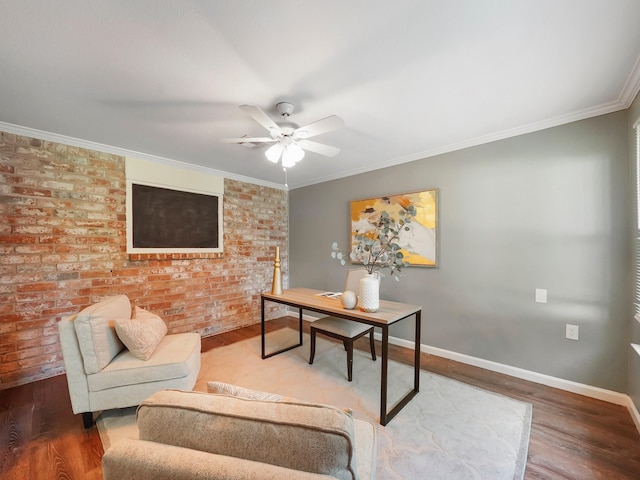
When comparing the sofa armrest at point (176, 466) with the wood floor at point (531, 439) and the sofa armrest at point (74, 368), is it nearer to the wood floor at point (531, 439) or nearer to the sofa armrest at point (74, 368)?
the wood floor at point (531, 439)

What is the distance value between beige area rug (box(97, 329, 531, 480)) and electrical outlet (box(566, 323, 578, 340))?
0.67 m

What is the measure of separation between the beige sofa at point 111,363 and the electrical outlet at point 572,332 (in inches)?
→ 116

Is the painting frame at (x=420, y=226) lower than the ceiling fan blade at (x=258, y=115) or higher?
lower

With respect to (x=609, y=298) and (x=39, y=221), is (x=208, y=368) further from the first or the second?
(x=609, y=298)

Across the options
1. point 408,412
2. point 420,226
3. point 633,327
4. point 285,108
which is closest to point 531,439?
point 408,412

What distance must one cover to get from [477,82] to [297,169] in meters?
2.28

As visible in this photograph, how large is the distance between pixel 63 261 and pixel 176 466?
2.86 meters

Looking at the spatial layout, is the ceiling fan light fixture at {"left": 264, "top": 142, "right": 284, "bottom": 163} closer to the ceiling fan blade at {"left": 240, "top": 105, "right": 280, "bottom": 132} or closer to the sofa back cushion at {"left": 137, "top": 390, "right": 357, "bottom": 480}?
the ceiling fan blade at {"left": 240, "top": 105, "right": 280, "bottom": 132}

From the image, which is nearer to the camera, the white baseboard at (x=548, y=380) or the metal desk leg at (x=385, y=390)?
the metal desk leg at (x=385, y=390)

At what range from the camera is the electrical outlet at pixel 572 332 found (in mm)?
2088

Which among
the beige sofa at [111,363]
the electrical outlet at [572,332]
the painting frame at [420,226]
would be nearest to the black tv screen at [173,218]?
the beige sofa at [111,363]

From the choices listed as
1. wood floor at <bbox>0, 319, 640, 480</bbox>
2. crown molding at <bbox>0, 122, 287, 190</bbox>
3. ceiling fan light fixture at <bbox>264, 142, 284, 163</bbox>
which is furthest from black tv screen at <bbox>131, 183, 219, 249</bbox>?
ceiling fan light fixture at <bbox>264, 142, 284, 163</bbox>

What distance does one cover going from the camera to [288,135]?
193cm

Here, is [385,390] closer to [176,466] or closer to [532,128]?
[176,466]
